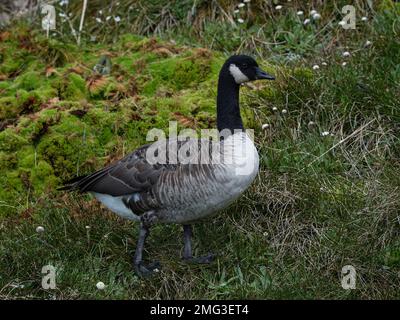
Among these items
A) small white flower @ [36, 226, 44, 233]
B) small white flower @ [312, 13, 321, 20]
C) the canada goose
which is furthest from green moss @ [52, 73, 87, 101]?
small white flower @ [312, 13, 321, 20]

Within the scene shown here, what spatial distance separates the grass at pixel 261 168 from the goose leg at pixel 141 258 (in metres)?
0.09

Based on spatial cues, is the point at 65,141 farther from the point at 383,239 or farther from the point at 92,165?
the point at 383,239

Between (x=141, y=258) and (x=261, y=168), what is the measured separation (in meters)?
1.43

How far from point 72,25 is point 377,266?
5.45 metres

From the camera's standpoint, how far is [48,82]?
26.7 feet

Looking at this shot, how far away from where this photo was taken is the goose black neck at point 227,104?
19.5ft

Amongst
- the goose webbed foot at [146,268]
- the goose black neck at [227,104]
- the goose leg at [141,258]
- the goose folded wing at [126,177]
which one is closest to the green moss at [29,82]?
the goose folded wing at [126,177]

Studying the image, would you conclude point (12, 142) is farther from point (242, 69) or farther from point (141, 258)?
point (242, 69)

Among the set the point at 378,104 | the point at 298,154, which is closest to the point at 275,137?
the point at 298,154

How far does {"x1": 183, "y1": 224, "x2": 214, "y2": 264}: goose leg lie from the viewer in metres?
5.81

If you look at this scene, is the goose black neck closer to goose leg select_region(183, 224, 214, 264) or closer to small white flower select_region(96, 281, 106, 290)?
goose leg select_region(183, 224, 214, 264)

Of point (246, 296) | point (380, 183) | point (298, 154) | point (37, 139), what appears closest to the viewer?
point (246, 296)

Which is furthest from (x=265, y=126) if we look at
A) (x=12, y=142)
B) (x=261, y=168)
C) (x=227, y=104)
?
(x=12, y=142)

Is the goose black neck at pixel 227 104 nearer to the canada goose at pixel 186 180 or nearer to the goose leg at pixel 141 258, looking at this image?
the canada goose at pixel 186 180
